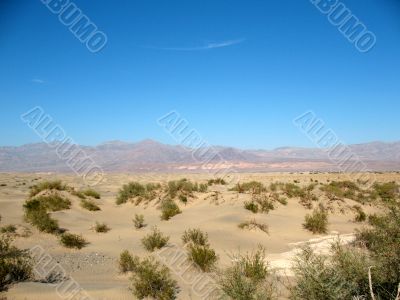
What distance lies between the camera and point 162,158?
5684 inches

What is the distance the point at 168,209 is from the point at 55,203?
534 centimetres

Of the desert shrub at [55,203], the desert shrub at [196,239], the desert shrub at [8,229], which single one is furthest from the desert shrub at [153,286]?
the desert shrub at [55,203]

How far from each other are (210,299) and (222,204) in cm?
1105

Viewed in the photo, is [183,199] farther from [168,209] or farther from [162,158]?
[162,158]

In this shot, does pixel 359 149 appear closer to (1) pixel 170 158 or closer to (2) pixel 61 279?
(1) pixel 170 158

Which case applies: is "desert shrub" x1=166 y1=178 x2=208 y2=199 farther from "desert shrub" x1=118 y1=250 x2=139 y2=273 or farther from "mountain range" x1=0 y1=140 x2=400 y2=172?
"mountain range" x1=0 y1=140 x2=400 y2=172

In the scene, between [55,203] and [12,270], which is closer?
[12,270]

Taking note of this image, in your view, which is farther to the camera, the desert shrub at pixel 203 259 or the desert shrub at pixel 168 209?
the desert shrub at pixel 168 209

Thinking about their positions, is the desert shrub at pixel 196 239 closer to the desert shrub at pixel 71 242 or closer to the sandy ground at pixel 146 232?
the sandy ground at pixel 146 232

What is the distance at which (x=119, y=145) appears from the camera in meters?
186

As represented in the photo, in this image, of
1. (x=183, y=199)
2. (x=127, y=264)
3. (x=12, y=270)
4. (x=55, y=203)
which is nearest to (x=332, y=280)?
(x=127, y=264)

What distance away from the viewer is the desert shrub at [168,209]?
14969mm

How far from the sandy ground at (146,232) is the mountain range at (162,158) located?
94437 millimetres

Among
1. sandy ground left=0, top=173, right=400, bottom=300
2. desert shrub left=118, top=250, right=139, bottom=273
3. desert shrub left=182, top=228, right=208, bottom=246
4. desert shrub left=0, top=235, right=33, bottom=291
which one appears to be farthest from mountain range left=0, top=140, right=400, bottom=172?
Result: desert shrub left=0, top=235, right=33, bottom=291
